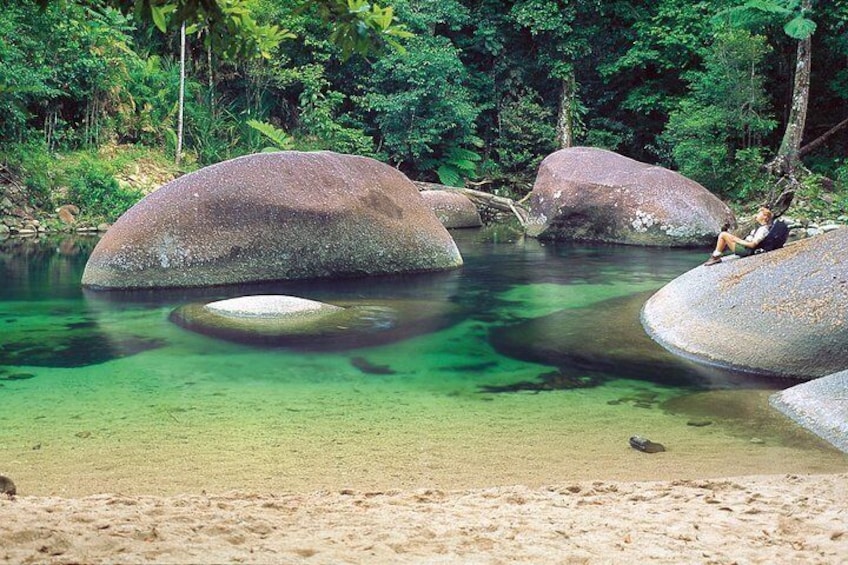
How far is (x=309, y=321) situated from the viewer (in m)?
8.72

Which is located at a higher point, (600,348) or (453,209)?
(453,209)

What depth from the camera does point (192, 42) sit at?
24.1m

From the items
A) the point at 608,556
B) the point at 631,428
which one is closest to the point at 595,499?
the point at 608,556

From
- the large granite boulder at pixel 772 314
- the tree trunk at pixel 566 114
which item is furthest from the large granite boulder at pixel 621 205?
the tree trunk at pixel 566 114

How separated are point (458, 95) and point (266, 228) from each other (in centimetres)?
1426

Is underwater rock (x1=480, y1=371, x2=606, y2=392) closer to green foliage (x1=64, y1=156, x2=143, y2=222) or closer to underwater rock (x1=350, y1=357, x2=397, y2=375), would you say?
underwater rock (x1=350, y1=357, x2=397, y2=375)

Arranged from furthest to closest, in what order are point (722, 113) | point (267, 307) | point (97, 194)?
point (722, 113) → point (97, 194) → point (267, 307)

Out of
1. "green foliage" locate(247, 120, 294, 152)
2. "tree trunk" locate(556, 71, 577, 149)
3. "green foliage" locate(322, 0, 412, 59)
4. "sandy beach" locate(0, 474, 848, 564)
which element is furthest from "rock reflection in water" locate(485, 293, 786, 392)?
"tree trunk" locate(556, 71, 577, 149)

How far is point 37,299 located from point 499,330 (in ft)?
18.1

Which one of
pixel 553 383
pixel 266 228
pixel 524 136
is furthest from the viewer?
pixel 524 136

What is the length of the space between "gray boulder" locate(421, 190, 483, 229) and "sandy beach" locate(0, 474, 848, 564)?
1561cm

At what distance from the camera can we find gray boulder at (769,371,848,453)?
526 centimetres

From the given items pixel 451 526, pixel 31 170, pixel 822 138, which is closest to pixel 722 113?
pixel 822 138

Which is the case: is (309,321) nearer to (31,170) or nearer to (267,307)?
(267,307)
